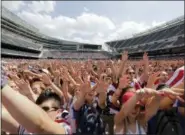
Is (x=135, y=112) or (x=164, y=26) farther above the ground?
(x=164, y=26)

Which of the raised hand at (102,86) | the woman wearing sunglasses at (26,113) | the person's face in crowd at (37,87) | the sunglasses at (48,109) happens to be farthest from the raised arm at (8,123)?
the person's face in crowd at (37,87)

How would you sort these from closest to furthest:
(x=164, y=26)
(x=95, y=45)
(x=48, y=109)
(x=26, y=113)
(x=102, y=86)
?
(x=26, y=113), (x=48, y=109), (x=102, y=86), (x=164, y=26), (x=95, y=45)

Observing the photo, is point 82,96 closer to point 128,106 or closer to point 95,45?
point 128,106

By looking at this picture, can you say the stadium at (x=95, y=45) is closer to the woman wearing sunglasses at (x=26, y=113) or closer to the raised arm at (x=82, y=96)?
the raised arm at (x=82, y=96)

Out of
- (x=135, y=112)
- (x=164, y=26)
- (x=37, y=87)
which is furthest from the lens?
(x=164, y=26)

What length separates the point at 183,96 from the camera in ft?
7.27

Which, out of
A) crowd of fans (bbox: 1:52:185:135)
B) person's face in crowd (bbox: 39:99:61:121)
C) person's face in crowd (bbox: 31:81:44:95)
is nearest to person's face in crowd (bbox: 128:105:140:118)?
crowd of fans (bbox: 1:52:185:135)

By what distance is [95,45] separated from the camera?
104375mm

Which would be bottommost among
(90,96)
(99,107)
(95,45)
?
(99,107)

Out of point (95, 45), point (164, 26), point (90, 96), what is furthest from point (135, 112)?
point (95, 45)

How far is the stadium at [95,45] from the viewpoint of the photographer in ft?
180

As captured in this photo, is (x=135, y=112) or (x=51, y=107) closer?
(x=51, y=107)

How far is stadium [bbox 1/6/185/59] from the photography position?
55.0 metres

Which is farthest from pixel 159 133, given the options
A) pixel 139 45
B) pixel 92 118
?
pixel 139 45
